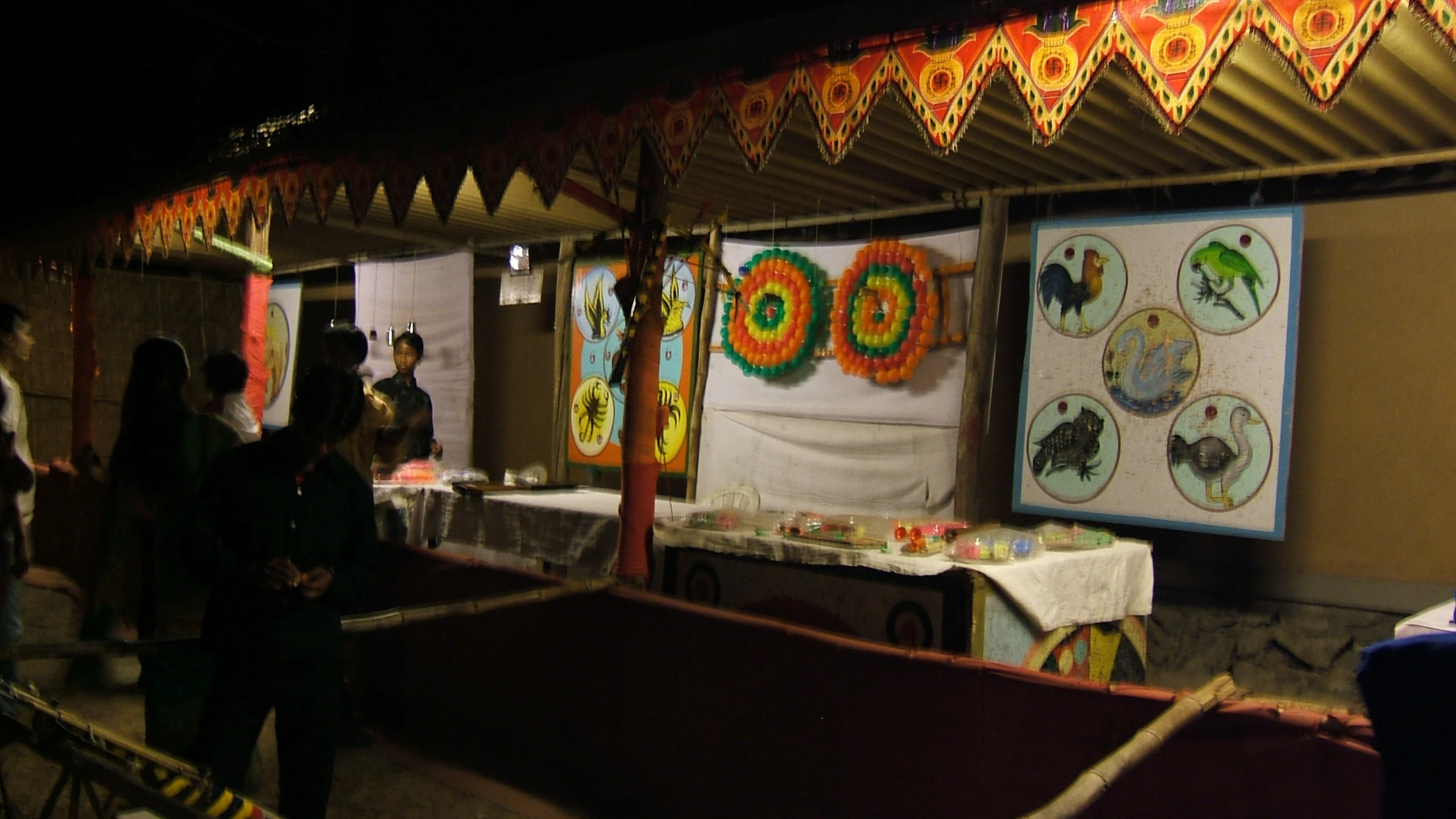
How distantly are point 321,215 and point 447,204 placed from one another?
99 cm

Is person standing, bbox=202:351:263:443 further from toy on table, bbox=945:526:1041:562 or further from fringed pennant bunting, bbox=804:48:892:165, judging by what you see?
toy on table, bbox=945:526:1041:562

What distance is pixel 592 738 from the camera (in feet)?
13.6

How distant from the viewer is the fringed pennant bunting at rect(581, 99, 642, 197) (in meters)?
4.18

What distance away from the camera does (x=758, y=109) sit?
3.79 metres

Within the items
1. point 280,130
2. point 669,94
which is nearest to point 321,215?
point 280,130

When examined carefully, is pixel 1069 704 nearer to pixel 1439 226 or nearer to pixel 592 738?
pixel 592 738

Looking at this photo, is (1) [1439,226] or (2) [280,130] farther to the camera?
(2) [280,130]

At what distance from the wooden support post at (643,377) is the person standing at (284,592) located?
206 centimetres

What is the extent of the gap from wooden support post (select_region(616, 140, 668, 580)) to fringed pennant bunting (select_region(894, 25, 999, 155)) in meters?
1.75

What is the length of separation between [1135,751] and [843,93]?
2278 mm

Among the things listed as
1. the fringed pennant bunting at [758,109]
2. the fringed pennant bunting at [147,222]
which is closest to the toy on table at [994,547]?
the fringed pennant bunting at [758,109]

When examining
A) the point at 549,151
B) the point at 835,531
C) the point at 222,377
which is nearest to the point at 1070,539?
the point at 835,531

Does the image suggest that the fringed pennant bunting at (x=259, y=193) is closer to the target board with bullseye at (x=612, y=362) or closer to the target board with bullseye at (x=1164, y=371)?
the target board with bullseye at (x=612, y=362)

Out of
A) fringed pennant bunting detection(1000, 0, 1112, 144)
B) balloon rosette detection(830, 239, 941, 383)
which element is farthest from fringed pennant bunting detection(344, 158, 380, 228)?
fringed pennant bunting detection(1000, 0, 1112, 144)
